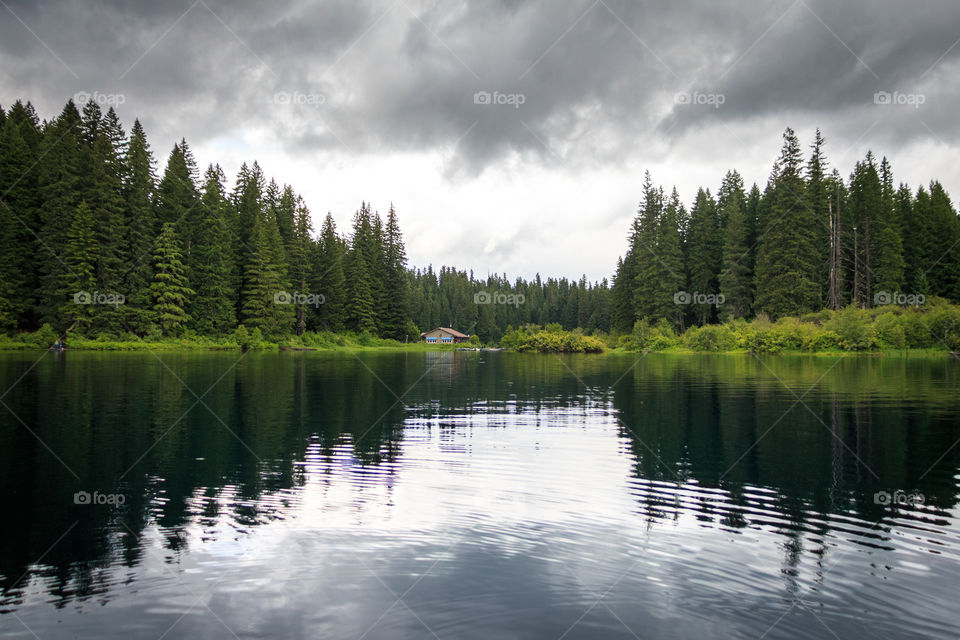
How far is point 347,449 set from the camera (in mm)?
12898

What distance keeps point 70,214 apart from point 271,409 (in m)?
55.6

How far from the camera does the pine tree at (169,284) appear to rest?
61156 millimetres

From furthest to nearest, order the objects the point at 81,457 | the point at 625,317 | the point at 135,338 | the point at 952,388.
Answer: the point at 625,317 → the point at 135,338 → the point at 952,388 → the point at 81,457

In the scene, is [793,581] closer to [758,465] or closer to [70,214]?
[758,465]

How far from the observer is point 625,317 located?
89.5 metres

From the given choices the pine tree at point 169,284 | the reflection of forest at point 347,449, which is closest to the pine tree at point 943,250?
the reflection of forest at point 347,449

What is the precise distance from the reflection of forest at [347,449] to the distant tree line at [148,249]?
24468mm

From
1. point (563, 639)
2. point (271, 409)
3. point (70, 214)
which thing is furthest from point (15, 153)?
point (563, 639)

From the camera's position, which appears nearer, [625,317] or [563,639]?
[563,639]

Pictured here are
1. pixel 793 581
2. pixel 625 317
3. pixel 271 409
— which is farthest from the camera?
pixel 625 317

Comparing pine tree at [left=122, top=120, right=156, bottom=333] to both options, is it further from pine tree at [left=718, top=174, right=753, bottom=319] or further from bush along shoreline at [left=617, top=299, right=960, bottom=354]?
pine tree at [left=718, top=174, right=753, bottom=319]

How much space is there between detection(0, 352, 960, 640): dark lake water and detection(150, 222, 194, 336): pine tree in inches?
1930

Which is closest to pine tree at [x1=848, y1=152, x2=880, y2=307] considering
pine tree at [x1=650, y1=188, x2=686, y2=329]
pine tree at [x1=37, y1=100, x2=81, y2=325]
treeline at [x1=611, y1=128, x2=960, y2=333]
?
treeline at [x1=611, y1=128, x2=960, y2=333]

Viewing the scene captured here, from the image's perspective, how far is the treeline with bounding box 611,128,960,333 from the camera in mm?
65625
